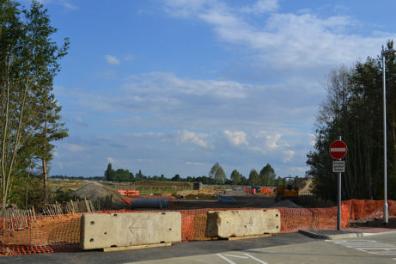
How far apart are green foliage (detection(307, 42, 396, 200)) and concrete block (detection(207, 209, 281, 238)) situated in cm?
3030

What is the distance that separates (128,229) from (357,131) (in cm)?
4131

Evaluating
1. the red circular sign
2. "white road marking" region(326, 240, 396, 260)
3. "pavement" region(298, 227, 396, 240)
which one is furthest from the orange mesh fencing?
the red circular sign

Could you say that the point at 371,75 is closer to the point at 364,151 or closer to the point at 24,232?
the point at 364,151

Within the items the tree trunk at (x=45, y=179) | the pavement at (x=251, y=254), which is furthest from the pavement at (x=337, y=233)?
the tree trunk at (x=45, y=179)

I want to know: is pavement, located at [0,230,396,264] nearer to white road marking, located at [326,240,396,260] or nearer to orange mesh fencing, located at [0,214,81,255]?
white road marking, located at [326,240,396,260]

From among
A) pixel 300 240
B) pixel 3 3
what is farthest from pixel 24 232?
pixel 3 3

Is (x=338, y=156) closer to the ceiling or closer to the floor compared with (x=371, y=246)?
closer to the ceiling

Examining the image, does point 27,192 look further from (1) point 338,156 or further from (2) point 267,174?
(2) point 267,174

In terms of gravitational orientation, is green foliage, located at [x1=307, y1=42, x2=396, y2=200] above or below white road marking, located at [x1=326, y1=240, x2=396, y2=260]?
above

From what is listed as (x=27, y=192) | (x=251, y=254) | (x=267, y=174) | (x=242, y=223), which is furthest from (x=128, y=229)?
(x=267, y=174)

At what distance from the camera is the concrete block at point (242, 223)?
18.5 metres

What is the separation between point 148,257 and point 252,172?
18266cm

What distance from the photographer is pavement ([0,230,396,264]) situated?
13812mm

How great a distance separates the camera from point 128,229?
1566 centimetres
